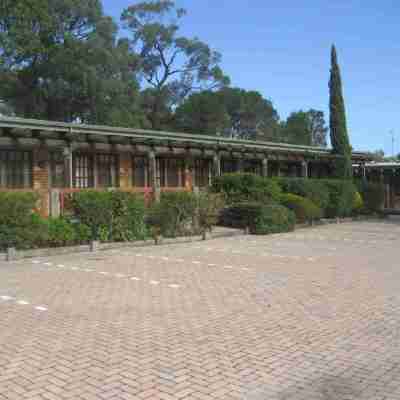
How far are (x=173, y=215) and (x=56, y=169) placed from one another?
5706 mm

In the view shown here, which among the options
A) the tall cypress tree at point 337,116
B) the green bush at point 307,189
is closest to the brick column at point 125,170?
the green bush at point 307,189

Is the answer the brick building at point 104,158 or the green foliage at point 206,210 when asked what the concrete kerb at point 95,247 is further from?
the brick building at point 104,158

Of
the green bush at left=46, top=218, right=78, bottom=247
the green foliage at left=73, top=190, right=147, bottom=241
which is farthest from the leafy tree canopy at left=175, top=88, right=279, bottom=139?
the green bush at left=46, top=218, right=78, bottom=247

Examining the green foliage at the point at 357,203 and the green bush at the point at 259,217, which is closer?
the green bush at the point at 259,217

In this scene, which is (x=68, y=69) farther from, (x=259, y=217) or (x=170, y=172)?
(x=259, y=217)

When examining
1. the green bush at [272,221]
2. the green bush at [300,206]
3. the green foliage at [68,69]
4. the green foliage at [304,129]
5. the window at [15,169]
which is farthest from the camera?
the green foliage at [304,129]

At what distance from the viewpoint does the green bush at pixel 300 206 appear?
2139 cm

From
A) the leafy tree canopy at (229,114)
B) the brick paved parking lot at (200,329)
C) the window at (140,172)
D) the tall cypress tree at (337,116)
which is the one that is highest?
the leafy tree canopy at (229,114)

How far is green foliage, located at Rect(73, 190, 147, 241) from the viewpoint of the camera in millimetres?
14109

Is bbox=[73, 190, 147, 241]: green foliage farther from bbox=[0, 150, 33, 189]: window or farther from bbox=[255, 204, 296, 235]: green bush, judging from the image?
bbox=[0, 150, 33, 189]: window

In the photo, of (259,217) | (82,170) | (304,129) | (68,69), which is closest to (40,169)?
(82,170)

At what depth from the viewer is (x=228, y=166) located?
27.4 meters

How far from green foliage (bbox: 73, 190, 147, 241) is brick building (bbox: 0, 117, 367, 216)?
1.99 feet

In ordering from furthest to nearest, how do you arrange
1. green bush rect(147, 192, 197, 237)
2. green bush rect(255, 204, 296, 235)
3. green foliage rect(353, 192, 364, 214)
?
green foliage rect(353, 192, 364, 214) → green bush rect(255, 204, 296, 235) → green bush rect(147, 192, 197, 237)
